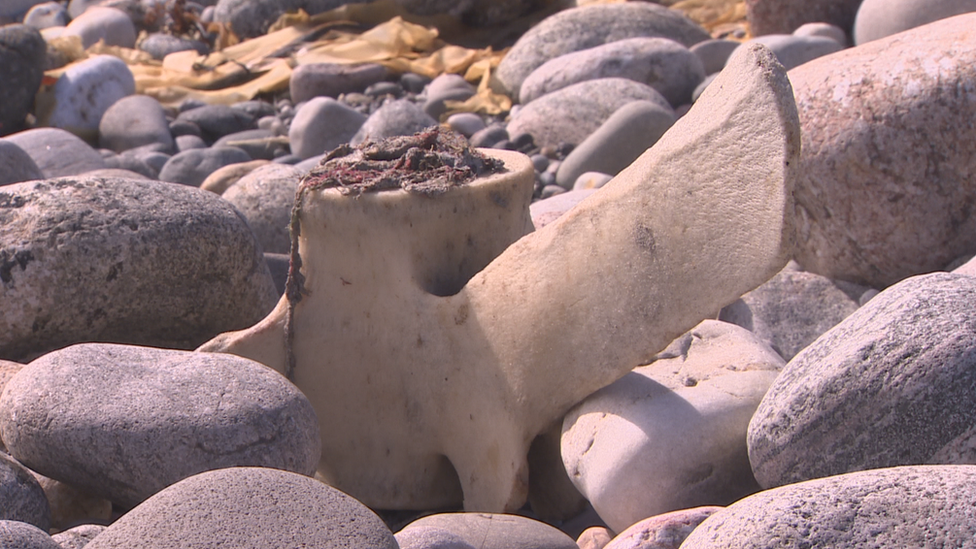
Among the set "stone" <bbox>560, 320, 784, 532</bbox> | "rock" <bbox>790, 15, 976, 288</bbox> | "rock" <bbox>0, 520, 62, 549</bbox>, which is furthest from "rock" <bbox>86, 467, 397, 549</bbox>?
"rock" <bbox>790, 15, 976, 288</bbox>

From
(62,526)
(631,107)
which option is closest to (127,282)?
(62,526)

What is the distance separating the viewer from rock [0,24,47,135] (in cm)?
750

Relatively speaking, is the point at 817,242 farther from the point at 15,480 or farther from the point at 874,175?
the point at 15,480

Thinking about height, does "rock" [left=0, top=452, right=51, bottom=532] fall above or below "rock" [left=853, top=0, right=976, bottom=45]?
below

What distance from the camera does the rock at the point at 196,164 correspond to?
5.98 m

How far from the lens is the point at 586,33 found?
313 inches

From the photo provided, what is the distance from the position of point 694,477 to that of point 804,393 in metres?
0.34

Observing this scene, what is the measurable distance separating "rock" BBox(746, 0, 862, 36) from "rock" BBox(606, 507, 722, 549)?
235 inches

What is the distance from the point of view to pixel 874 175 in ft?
10.7

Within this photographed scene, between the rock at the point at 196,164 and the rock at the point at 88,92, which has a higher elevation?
the rock at the point at 196,164

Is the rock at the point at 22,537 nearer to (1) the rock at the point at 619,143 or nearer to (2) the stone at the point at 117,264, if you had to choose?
(2) the stone at the point at 117,264

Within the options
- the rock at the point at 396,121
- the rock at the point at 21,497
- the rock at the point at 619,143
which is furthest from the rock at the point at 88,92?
the rock at the point at 21,497

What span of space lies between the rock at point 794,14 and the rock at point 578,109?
5.32ft

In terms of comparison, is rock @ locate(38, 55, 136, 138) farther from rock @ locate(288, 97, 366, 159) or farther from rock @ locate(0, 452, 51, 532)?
rock @ locate(0, 452, 51, 532)
